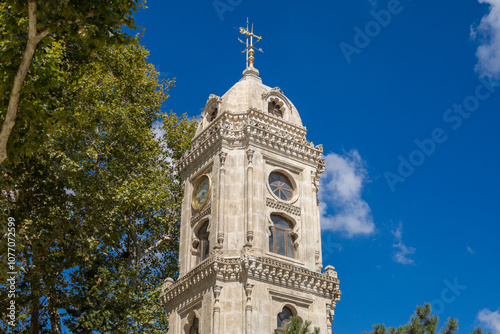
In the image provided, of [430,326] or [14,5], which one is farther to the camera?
[430,326]

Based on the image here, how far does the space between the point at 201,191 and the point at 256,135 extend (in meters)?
4.81

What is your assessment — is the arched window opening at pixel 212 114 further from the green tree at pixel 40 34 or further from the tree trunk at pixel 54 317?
the green tree at pixel 40 34

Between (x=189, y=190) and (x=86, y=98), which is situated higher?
(x=86, y=98)

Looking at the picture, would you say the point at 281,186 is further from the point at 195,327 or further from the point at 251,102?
the point at 195,327

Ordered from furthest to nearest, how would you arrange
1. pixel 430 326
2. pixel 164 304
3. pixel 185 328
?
1. pixel 164 304
2. pixel 185 328
3. pixel 430 326

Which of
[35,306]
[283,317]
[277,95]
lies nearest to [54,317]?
[35,306]

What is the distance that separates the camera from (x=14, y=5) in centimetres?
1959

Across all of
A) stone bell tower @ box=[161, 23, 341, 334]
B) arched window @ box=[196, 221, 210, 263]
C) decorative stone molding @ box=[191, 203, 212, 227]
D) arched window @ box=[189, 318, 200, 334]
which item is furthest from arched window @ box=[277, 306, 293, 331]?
decorative stone molding @ box=[191, 203, 212, 227]

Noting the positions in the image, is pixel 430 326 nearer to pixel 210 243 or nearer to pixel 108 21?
pixel 210 243

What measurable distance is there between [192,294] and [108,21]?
56.7ft

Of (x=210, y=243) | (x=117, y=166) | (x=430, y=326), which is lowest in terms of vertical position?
(x=430, y=326)

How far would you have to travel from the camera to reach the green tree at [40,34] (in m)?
18.0

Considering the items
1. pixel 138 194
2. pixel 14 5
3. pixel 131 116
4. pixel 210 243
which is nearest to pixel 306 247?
pixel 210 243

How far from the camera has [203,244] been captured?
1382 inches
